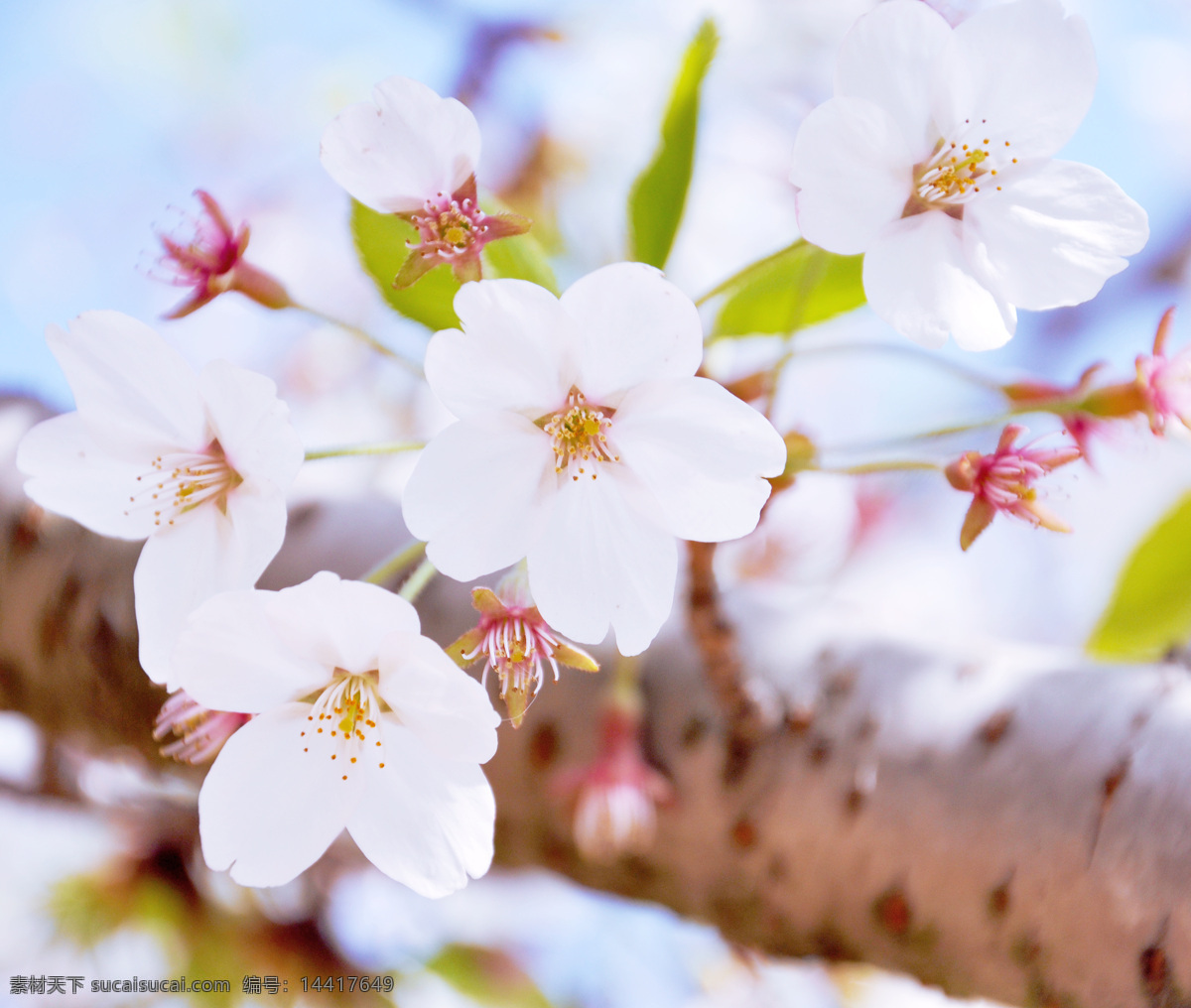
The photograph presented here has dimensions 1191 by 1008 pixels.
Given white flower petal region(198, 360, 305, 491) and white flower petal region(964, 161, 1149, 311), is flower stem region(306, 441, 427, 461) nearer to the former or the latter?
white flower petal region(198, 360, 305, 491)

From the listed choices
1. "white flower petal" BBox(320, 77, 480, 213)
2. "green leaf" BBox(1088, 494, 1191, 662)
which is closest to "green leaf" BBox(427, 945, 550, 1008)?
"green leaf" BBox(1088, 494, 1191, 662)

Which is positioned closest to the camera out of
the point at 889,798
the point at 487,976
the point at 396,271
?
the point at 396,271

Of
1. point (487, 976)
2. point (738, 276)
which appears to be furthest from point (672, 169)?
point (487, 976)

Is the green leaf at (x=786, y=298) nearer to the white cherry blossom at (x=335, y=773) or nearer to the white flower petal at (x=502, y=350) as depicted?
the white flower petal at (x=502, y=350)

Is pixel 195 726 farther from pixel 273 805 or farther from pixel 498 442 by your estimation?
pixel 498 442

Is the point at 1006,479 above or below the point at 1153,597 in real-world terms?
above

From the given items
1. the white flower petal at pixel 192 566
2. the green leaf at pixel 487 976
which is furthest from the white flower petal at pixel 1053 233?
the green leaf at pixel 487 976
